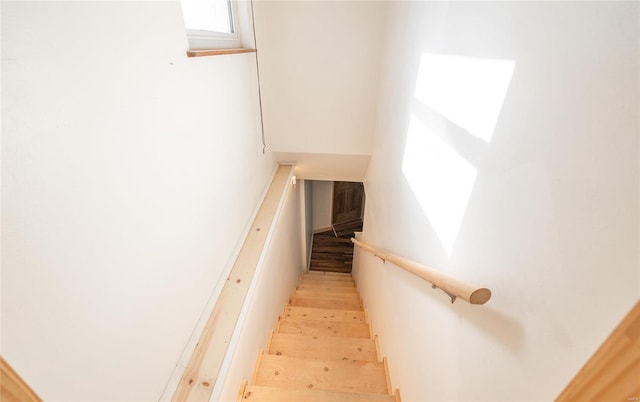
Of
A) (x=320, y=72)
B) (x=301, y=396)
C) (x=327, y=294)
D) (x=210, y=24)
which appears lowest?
(x=301, y=396)

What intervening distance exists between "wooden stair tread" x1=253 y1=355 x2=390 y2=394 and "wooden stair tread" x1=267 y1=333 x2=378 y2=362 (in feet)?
0.64

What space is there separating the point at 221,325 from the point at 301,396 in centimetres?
82

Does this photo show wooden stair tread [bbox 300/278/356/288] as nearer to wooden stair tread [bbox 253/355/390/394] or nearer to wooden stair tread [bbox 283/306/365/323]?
wooden stair tread [bbox 283/306/365/323]

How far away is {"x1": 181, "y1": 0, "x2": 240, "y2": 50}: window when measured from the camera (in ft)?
4.50

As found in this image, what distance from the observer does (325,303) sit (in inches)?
150

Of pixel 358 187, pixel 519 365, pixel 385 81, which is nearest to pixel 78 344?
pixel 519 365

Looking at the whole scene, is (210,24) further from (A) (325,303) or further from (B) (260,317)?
(A) (325,303)

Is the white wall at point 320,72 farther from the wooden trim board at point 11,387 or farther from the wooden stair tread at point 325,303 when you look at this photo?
the wooden trim board at point 11,387

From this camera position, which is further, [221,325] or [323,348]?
[323,348]

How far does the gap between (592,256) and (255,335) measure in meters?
1.97

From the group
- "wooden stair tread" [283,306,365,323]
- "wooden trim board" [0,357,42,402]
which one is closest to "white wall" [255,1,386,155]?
"wooden stair tread" [283,306,365,323]

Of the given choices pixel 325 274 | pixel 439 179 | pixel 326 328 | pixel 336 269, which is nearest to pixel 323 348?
pixel 326 328

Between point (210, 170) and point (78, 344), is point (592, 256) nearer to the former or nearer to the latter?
point (78, 344)

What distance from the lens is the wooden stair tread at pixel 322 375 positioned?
1973 millimetres
